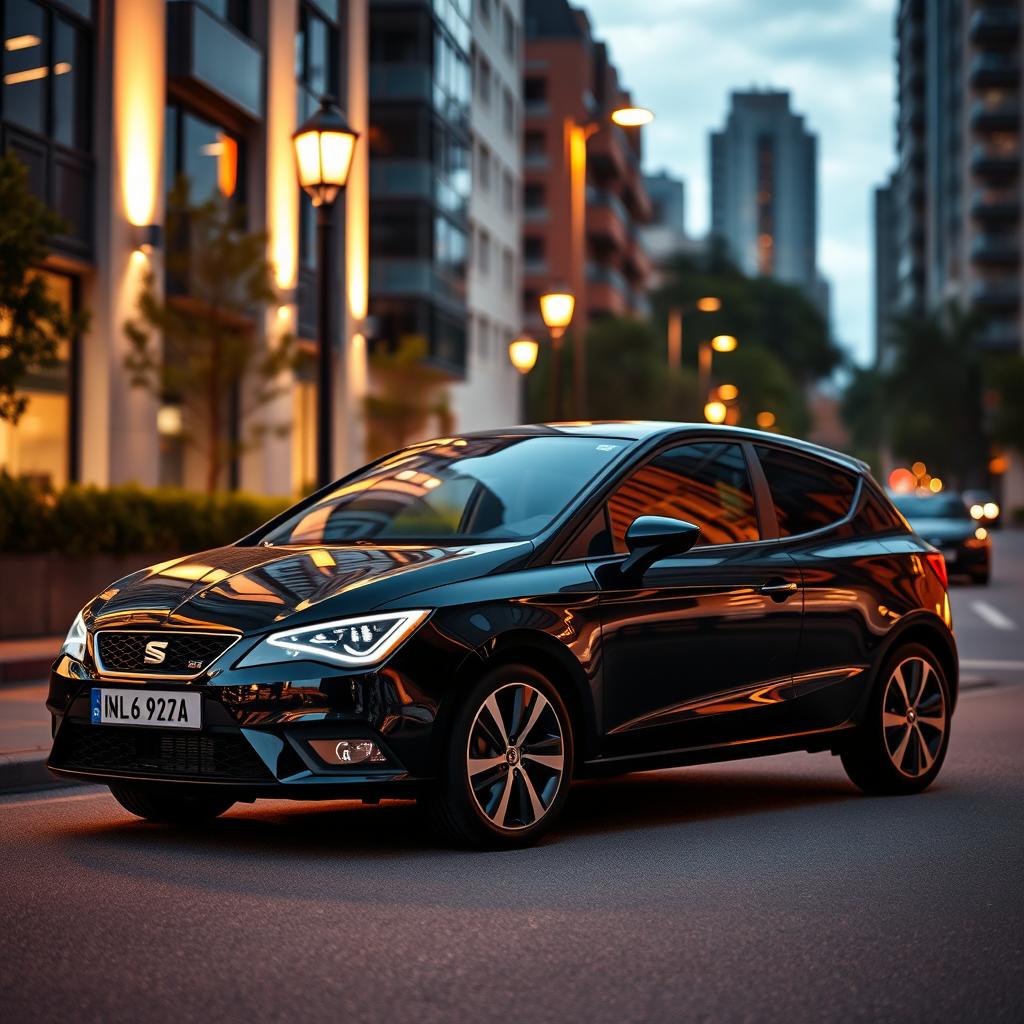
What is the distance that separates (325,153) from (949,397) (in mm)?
104068

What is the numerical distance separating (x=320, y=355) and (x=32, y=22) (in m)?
10.9

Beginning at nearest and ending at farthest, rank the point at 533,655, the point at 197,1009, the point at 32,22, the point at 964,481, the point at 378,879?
the point at 197,1009, the point at 378,879, the point at 533,655, the point at 32,22, the point at 964,481

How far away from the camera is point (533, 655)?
7047mm

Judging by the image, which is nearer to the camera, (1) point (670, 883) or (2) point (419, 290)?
(1) point (670, 883)

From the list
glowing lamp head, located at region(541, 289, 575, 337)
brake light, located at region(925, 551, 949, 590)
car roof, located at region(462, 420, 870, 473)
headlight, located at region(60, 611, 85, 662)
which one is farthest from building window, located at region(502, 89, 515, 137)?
headlight, located at region(60, 611, 85, 662)

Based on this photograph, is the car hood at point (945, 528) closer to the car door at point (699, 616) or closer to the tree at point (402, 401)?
the tree at point (402, 401)

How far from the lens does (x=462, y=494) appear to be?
789 cm

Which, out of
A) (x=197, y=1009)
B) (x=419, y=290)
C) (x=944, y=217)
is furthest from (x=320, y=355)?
(x=944, y=217)

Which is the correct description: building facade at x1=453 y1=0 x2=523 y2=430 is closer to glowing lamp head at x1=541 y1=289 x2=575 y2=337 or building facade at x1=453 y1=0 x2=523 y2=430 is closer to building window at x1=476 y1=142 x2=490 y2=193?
building window at x1=476 y1=142 x2=490 y2=193

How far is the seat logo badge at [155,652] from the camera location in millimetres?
6672

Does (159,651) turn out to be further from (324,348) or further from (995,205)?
(995,205)

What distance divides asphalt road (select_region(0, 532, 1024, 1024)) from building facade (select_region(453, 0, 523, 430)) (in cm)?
5091

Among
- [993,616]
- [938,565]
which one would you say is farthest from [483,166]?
[938,565]

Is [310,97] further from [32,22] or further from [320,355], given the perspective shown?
[320,355]
